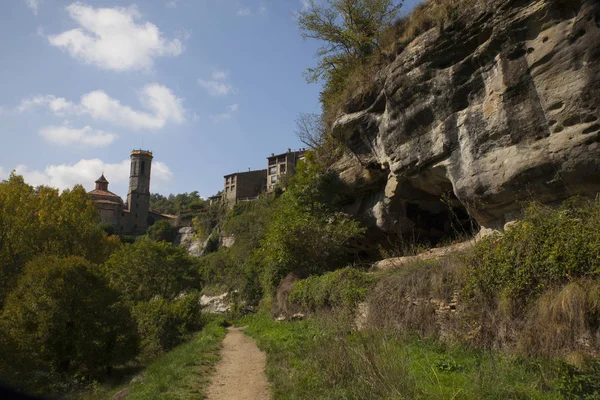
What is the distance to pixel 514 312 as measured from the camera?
20.1 feet

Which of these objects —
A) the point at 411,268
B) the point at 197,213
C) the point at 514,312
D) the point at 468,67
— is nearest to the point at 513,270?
the point at 514,312

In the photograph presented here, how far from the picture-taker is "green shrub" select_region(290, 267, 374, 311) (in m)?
10.0

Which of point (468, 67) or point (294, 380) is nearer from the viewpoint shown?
point (294, 380)

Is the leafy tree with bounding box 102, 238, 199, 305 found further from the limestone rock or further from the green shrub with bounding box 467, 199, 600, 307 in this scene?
the green shrub with bounding box 467, 199, 600, 307

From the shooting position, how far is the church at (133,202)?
81.6 metres

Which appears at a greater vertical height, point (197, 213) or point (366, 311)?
point (197, 213)

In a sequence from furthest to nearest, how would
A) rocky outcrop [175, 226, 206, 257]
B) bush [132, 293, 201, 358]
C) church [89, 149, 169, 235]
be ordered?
1. church [89, 149, 169, 235]
2. rocky outcrop [175, 226, 206, 257]
3. bush [132, 293, 201, 358]

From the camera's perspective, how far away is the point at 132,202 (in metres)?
87.8

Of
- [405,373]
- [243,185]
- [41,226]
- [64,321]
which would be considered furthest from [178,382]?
[243,185]

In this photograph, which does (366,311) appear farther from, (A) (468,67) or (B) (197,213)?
(B) (197,213)

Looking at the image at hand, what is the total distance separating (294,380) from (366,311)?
10.3 ft

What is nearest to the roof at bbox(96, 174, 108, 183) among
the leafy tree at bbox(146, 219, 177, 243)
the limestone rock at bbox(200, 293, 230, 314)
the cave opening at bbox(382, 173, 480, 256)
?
the leafy tree at bbox(146, 219, 177, 243)

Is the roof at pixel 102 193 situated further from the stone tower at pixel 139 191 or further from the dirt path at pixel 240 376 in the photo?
the dirt path at pixel 240 376

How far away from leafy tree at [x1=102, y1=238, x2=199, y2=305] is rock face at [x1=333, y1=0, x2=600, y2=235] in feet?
60.2
